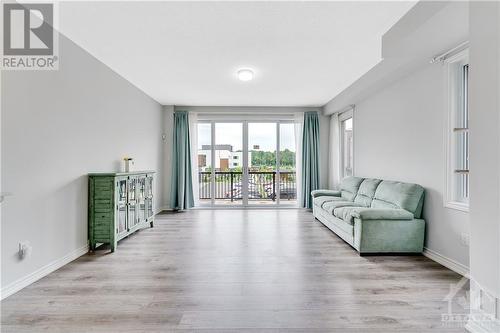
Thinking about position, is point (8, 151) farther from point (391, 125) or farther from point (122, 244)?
point (391, 125)

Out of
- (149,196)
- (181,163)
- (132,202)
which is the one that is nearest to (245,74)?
(132,202)

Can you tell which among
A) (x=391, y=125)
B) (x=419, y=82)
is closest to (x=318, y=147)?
(x=391, y=125)

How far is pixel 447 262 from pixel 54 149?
4.49 m

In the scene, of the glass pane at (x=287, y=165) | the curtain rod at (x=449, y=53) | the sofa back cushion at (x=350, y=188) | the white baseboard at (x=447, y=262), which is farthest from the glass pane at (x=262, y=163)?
the curtain rod at (x=449, y=53)

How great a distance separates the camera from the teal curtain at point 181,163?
634 centimetres

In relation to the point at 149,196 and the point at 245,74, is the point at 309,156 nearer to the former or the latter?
the point at 245,74

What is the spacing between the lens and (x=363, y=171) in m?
5.04

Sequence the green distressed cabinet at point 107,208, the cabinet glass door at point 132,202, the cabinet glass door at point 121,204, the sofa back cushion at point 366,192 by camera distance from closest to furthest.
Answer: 1. the green distressed cabinet at point 107,208
2. the cabinet glass door at point 121,204
3. the cabinet glass door at point 132,202
4. the sofa back cushion at point 366,192

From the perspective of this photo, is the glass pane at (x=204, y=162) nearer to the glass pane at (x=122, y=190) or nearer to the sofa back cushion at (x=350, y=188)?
the glass pane at (x=122, y=190)

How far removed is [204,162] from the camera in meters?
6.66

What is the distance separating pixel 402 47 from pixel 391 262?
2407 mm

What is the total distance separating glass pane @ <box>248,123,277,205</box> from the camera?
6.65 meters

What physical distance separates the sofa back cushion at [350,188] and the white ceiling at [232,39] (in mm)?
1812

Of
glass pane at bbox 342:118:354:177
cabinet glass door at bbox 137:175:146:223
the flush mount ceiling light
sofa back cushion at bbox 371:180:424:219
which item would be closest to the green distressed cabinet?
cabinet glass door at bbox 137:175:146:223
